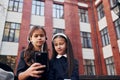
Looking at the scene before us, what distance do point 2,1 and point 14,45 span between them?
12.3 feet

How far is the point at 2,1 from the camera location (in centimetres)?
1222

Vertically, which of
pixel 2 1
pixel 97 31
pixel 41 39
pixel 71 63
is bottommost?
pixel 71 63

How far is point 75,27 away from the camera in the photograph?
14.1m

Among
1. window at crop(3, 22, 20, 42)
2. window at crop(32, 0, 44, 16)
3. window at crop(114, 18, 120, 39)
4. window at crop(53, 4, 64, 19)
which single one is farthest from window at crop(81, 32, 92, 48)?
window at crop(3, 22, 20, 42)

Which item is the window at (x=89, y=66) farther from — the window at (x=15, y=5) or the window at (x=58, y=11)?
the window at (x=15, y=5)

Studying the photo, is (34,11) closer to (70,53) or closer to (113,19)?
(113,19)

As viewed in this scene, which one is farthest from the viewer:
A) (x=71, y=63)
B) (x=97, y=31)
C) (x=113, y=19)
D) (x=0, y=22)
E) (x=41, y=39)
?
(x=97, y=31)

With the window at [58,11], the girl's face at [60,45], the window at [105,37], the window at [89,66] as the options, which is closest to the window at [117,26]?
the window at [105,37]

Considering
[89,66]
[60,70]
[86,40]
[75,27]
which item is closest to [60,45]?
[60,70]

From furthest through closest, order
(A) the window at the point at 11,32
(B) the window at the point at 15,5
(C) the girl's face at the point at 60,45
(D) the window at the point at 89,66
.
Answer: (D) the window at the point at 89,66
(B) the window at the point at 15,5
(A) the window at the point at 11,32
(C) the girl's face at the point at 60,45

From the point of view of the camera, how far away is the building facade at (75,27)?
38.8ft

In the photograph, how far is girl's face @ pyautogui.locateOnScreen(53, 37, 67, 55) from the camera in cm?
184

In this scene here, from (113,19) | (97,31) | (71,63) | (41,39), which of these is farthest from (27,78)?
(97,31)

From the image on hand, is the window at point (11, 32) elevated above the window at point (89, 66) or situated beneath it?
elevated above
